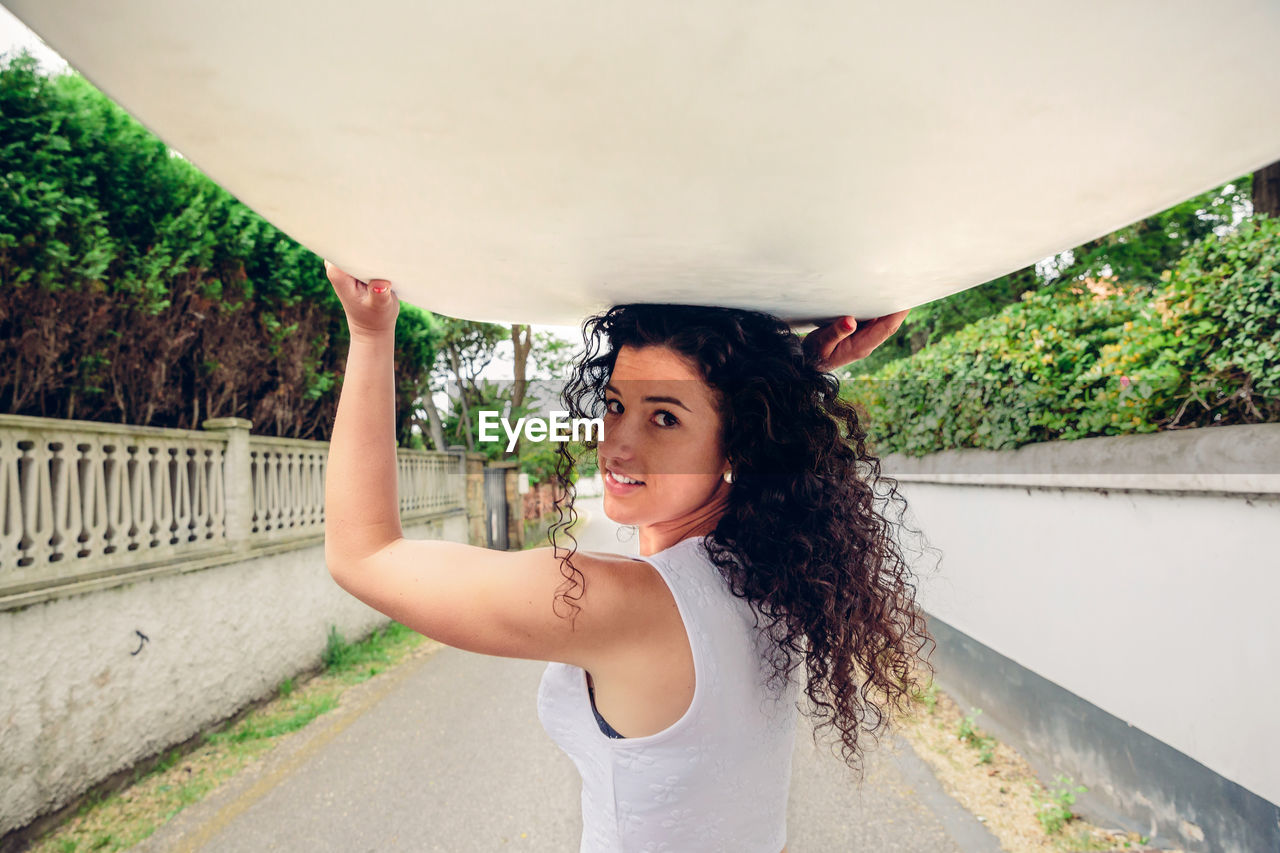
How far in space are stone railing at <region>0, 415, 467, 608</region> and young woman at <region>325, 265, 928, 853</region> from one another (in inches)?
140

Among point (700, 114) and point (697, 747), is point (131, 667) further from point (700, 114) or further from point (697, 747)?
point (700, 114)

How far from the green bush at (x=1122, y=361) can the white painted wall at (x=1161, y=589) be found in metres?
0.14

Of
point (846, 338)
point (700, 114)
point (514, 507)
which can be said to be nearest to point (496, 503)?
point (514, 507)

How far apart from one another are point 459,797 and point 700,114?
13.3 ft

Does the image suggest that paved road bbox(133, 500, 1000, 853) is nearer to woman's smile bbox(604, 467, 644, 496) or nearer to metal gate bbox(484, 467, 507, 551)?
woman's smile bbox(604, 467, 644, 496)

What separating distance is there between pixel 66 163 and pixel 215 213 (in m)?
1.18

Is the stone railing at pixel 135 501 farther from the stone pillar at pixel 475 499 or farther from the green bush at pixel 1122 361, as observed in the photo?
the stone pillar at pixel 475 499

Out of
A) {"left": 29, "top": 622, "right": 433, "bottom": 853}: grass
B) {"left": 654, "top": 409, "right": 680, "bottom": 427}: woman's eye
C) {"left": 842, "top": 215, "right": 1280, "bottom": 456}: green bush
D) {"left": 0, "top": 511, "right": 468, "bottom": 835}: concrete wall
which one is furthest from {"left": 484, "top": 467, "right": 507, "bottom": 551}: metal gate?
{"left": 654, "top": 409, "right": 680, "bottom": 427}: woman's eye

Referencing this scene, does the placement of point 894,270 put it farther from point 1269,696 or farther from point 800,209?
point 1269,696

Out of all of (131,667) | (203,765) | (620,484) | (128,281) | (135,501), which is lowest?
(203,765)

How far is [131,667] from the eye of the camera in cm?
391

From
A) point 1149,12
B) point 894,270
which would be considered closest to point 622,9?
point 1149,12

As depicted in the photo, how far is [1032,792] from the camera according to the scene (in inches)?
141

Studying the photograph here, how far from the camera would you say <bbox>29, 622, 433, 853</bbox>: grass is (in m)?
3.36
